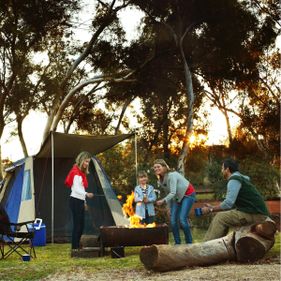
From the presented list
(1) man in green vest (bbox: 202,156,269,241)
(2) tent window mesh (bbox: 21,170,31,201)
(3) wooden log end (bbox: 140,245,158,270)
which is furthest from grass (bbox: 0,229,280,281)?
(2) tent window mesh (bbox: 21,170,31,201)

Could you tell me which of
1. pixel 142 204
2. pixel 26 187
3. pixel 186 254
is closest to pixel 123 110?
pixel 26 187

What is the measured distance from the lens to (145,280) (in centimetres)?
484

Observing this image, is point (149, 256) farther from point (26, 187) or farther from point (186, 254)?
point (26, 187)

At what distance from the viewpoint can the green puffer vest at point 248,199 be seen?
568 centimetres

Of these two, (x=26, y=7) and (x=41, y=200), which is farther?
(x=26, y=7)

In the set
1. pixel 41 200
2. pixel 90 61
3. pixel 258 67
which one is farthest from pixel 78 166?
pixel 258 67

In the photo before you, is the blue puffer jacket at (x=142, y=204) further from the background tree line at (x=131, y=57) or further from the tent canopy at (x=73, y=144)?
the background tree line at (x=131, y=57)

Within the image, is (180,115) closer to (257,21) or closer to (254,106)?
(254,106)

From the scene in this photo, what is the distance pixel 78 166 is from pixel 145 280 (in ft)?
8.53

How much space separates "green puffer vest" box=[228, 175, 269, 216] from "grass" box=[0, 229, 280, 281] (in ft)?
2.31

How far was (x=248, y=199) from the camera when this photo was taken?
18.7 feet

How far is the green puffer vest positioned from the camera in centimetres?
568

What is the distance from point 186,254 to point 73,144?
14.4 feet

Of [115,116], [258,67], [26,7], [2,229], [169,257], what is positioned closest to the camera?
[169,257]
